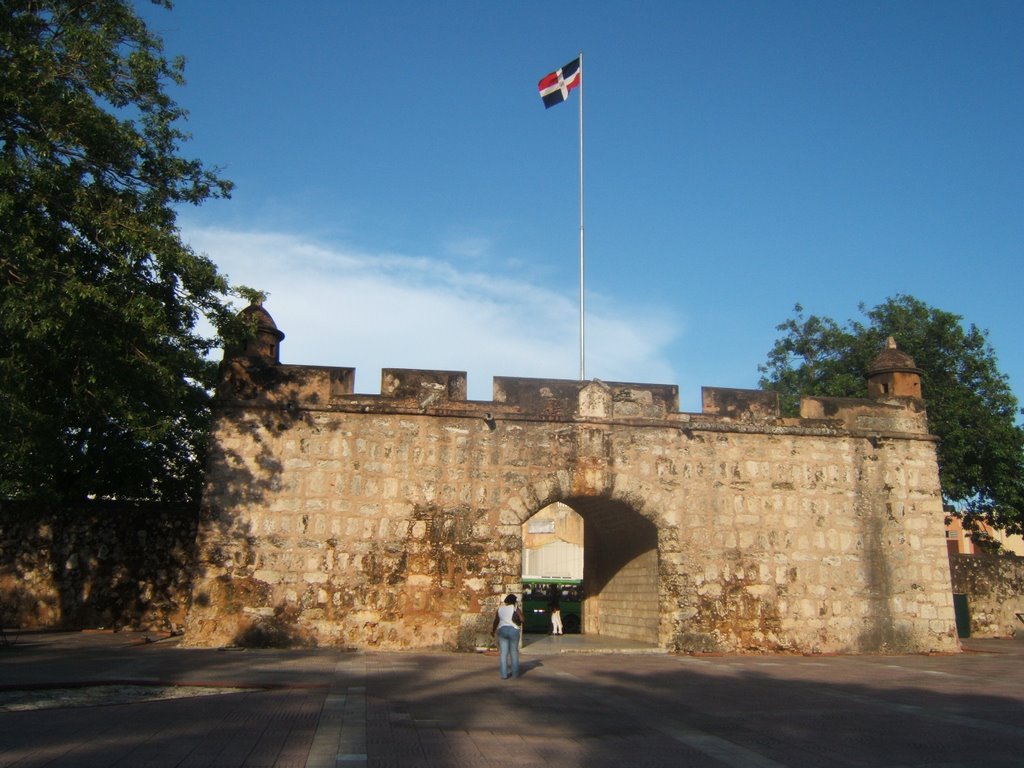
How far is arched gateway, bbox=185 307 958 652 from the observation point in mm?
14977

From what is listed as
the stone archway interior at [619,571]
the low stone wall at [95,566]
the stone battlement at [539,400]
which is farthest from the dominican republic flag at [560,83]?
the low stone wall at [95,566]

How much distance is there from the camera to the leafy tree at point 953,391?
25.5 metres

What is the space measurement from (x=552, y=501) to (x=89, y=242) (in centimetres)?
875

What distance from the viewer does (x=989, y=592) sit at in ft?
79.9

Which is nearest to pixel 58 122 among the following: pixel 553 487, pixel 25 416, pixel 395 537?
pixel 25 416

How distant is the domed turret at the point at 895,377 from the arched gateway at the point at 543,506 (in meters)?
0.17

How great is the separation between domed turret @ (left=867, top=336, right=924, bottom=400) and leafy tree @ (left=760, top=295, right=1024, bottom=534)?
7.03 m

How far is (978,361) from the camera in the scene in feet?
88.3

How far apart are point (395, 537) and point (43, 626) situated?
761 cm

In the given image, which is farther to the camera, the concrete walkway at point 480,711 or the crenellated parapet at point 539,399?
the crenellated parapet at point 539,399

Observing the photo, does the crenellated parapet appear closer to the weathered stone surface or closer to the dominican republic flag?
the weathered stone surface

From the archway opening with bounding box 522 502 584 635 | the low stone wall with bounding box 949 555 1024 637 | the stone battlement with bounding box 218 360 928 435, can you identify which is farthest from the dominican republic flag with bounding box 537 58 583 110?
the archway opening with bounding box 522 502 584 635

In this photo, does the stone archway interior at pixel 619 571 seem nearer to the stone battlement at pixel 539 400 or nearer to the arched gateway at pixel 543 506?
the arched gateway at pixel 543 506

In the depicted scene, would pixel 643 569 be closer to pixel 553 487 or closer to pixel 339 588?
pixel 553 487
